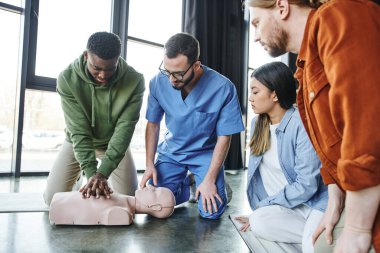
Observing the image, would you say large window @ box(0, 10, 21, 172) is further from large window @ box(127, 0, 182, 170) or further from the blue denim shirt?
the blue denim shirt

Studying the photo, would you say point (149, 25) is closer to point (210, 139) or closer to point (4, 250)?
point (210, 139)

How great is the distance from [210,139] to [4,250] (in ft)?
3.61

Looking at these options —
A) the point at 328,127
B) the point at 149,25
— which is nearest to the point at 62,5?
the point at 149,25

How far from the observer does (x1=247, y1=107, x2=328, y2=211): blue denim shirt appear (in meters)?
1.21

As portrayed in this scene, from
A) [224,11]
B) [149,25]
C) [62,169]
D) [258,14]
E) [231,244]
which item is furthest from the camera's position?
[224,11]

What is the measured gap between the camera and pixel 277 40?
74cm

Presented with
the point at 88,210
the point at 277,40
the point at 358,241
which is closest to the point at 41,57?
the point at 88,210

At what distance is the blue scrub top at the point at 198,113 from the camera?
176 centimetres

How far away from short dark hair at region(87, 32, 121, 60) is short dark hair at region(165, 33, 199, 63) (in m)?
0.25

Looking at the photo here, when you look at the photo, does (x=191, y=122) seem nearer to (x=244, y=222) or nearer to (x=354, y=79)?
(x=244, y=222)

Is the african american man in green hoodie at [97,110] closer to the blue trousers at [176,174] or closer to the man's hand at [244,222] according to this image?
the blue trousers at [176,174]

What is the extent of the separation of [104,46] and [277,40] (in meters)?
0.98

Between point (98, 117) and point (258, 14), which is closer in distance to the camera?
point (258, 14)

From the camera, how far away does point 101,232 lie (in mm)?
1401
